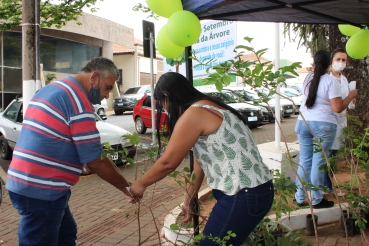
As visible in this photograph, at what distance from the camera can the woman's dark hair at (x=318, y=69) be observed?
439cm

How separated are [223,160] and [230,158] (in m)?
0.04

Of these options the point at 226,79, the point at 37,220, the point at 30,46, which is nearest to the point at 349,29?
the point at 226,79

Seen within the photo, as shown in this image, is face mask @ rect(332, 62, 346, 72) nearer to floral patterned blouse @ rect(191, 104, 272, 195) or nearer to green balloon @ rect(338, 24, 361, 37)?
green balloon @ rect(338, 24, 361, 37)

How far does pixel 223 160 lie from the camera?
7.25 feet

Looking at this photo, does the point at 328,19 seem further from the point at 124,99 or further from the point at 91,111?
the point at 124,99

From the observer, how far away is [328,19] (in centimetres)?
433

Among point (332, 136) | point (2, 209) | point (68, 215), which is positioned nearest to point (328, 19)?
point (332, 136)

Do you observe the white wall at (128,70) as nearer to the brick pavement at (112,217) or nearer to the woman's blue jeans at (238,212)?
the brick pavement at (112,217)

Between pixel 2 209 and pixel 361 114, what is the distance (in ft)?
19.5

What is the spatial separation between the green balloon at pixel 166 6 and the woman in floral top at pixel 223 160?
89cm

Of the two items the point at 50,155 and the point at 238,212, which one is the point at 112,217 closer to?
the point at 50,155

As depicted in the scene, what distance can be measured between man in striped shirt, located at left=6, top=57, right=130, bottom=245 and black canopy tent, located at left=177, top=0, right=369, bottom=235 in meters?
1.03

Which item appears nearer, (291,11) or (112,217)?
(291,11)

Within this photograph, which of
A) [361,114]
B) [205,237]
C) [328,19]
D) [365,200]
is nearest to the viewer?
[205,237]
